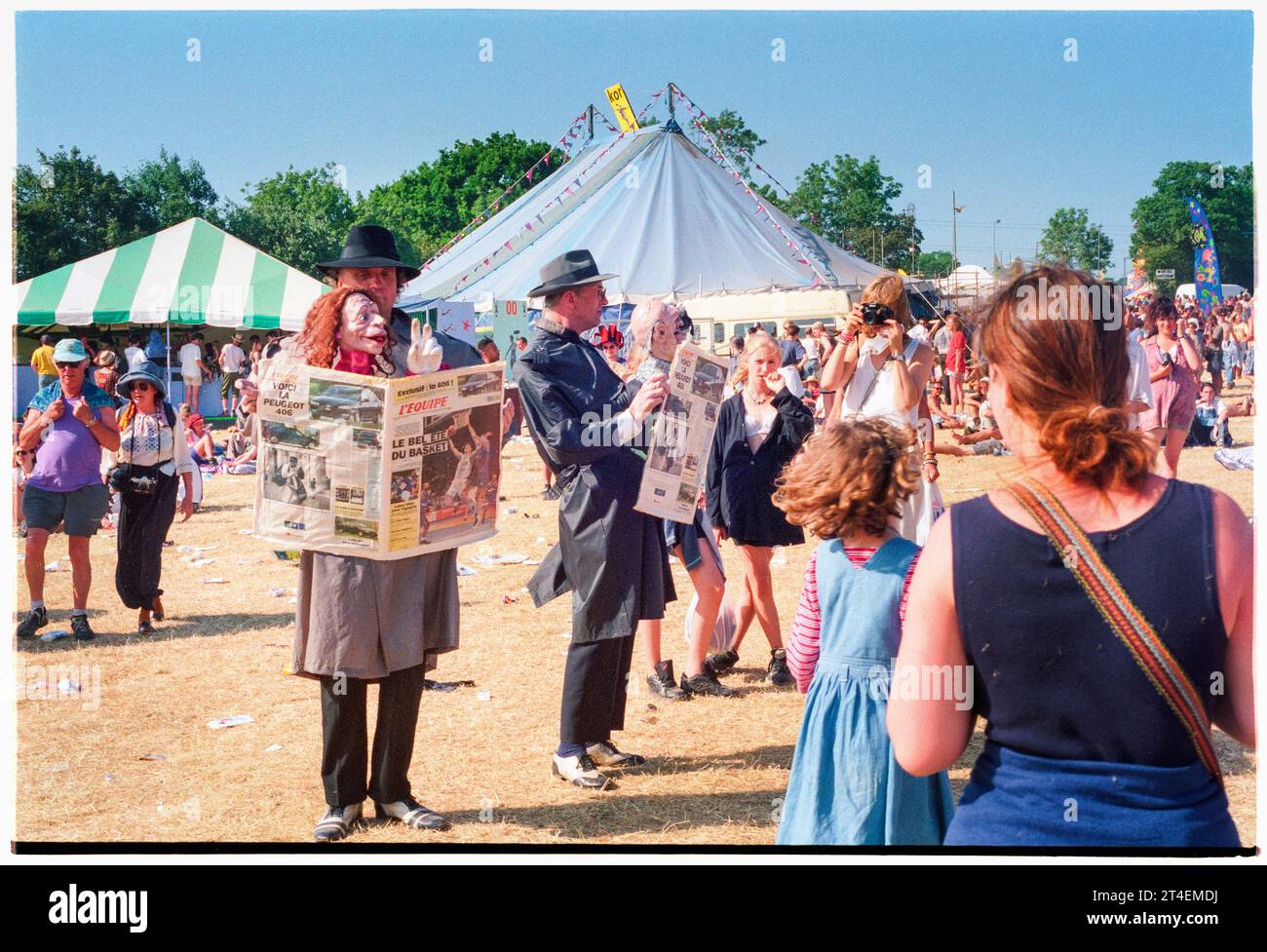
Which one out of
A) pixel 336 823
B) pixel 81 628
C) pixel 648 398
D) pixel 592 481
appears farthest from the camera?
pixel 81 628

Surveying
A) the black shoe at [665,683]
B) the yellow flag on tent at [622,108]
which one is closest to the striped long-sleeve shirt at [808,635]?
the black shoe at [665,683]

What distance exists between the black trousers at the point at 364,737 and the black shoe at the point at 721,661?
87.6 inches

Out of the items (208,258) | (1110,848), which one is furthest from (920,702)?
(208,258)

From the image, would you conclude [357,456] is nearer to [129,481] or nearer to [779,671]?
[779,671]

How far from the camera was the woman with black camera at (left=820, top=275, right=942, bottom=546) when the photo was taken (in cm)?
568

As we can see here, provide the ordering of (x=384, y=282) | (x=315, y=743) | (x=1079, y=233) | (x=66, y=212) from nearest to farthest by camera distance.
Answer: (x=384, y=282) → (x=315, y=743) → (x=66, y=212) → (x=1079, y=233)

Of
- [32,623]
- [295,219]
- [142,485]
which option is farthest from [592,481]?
[295,219]

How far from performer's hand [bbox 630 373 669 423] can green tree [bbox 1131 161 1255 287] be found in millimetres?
63911

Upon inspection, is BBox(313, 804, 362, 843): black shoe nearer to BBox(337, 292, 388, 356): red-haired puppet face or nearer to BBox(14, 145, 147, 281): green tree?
BBox(337, 292, 388, 356): red-haired puppet face

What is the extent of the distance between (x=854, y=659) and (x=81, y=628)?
6074 millimetres

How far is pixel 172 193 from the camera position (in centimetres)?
4559

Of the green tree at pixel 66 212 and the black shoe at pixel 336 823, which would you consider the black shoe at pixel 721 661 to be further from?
the green tree at pixel 66 212

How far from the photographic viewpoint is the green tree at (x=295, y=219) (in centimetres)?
4397
